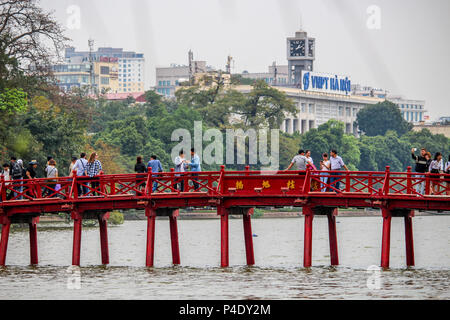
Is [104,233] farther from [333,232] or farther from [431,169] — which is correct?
[431,169]

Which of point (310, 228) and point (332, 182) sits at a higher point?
point (332, 182)

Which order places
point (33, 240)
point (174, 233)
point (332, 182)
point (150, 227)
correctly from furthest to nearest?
point (33, 240)
point (174, 233)
point (150, 227)
point (332, 182)

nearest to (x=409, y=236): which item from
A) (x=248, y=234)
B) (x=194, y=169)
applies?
(x=248, y=234)

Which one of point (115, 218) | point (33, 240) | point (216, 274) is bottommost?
point (216, 274)

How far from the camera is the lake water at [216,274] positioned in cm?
4269

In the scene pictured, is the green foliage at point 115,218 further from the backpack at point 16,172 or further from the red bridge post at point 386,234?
the red bridge post at point 386,234

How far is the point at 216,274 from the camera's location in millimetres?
48719

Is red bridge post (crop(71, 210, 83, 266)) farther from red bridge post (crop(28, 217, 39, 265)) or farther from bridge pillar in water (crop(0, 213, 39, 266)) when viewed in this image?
red bridge post (crop(28, 217, 39, 265))

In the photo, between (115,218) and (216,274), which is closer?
(216,274)

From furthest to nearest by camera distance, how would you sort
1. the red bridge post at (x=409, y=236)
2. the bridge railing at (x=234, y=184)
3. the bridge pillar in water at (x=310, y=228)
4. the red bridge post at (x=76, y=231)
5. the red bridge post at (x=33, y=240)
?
1. the red bridge post at (x=33, y=240)
2. the red bridge post at (x=409, y=236)
3. the red bridge post at (x=76, y=231)
4. the bridge pillar in water at (x=310, y=228)
5. the bridge railing at (x=234, y=184)

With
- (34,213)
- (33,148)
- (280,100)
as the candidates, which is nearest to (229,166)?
(280,100)

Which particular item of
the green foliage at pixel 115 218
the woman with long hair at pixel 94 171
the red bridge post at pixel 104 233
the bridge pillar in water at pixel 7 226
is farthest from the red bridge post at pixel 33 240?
the green foliage at pixel 115 218

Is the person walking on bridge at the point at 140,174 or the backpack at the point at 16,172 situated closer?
the person walking on bridge at the point at 140,174
